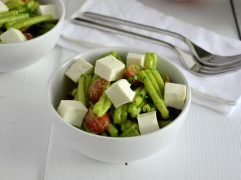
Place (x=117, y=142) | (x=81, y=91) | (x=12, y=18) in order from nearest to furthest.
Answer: (x=117, y=142), (x=81, y=91), (x=12, y=18)

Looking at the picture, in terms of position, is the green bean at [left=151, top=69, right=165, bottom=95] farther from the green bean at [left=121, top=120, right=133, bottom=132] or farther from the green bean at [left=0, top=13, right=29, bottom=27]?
the green bean at [left=0, top=13, right=29, bottom=27]

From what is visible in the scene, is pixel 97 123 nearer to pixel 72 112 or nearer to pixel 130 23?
pixel 72 112

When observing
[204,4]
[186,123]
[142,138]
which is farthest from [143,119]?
[204,4]

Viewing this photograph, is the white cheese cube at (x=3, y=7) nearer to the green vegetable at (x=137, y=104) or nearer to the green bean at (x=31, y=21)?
the green bean at (x=31, y=21)

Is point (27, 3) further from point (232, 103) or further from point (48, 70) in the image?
point (232, 103)

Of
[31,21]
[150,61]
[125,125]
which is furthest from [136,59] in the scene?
[31,21]

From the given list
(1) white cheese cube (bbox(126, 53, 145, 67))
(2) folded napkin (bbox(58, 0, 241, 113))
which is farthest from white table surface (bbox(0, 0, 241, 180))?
(1) white cheese cube (bbox(126, 53, 145, 67))
